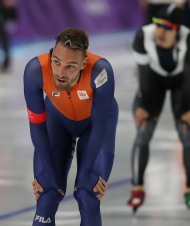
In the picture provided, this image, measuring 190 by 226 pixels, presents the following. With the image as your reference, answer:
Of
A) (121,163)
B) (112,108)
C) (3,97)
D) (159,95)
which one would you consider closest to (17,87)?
(3,97)

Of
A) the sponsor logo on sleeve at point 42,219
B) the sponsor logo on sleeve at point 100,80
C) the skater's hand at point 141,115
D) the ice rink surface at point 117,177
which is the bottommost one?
the ice rink surface at point 117,177

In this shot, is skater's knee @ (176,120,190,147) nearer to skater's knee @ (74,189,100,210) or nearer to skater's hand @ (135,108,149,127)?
skater's hand @ (135,108,149,127)

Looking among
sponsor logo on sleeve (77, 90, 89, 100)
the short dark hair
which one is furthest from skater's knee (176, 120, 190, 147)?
the short dark hair

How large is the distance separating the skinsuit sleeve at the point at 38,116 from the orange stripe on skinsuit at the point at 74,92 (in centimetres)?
4

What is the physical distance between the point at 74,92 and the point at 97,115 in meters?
0.20

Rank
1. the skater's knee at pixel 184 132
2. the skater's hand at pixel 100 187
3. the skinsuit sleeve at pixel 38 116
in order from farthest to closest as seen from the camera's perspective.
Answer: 1. the skater's knee at pixel 184 132
2. the skater's hand at pixel 100 187
3. the skinsuit sleeve at pixel 38 116

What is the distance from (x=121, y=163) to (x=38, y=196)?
3.12 metres

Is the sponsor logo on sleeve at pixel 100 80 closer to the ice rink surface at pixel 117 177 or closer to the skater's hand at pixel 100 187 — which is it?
the skater's hand at pixel 100 187

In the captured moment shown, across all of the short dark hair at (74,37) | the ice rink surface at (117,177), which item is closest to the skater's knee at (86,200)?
the short dark hair at (74,37)

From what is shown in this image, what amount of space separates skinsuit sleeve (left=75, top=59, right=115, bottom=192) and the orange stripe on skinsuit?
0.12 ft

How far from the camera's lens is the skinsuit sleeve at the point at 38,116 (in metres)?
4.21

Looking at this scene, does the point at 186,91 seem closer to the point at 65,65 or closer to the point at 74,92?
the point at 74,92

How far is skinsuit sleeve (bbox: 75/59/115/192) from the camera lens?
4230 millimetres

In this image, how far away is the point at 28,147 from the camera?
26.2 ft
